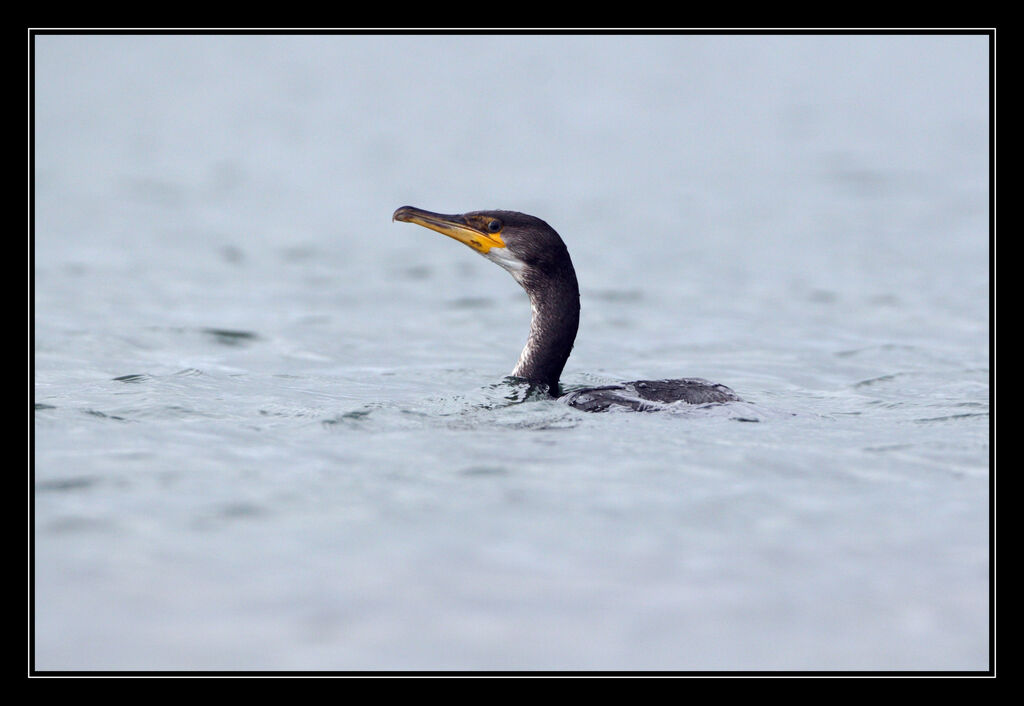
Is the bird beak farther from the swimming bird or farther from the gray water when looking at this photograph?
the gray water

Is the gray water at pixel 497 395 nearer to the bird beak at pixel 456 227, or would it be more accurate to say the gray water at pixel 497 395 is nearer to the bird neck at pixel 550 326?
the bird neck at pixel 550 326

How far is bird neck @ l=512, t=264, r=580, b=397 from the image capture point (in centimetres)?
855

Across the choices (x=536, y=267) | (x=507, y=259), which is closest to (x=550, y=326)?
(x=536, y=267)

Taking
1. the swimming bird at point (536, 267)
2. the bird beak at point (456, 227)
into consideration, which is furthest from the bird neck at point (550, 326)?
the bird beak at point (456, 227)

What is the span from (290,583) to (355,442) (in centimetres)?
194

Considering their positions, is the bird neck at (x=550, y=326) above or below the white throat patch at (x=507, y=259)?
below

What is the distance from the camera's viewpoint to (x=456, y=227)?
862cm

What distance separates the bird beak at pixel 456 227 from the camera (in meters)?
8.55

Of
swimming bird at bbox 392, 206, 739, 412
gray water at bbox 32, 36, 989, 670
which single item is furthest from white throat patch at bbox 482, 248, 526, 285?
gray water at bbox 32, 36, 989, 670

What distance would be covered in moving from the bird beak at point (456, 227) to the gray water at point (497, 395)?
3.21ft

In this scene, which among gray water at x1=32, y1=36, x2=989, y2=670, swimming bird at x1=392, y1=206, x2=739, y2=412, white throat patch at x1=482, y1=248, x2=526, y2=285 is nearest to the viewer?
gray water at x1=32, y1=36, x2=989, y2=670

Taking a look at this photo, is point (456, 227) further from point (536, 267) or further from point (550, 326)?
point (550, 326)

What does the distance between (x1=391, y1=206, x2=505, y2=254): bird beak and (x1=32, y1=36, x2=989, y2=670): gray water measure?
0.98 meters

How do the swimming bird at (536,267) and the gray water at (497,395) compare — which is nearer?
the gray water at (497,395)
